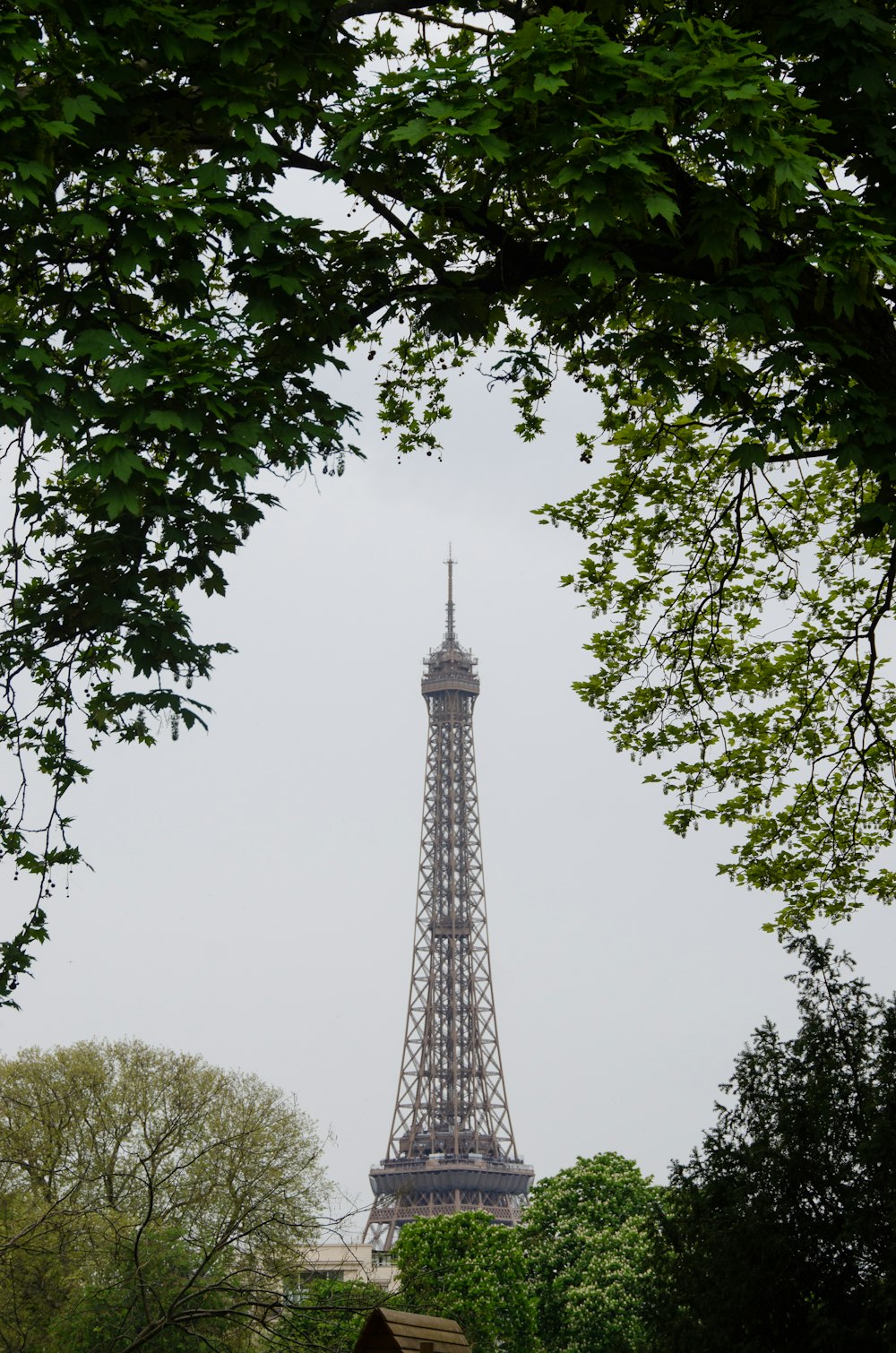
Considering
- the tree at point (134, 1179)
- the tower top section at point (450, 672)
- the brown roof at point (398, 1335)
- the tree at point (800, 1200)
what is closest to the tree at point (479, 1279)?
the tree at point (134, 1179)

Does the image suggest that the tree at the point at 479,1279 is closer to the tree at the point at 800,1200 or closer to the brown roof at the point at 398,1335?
the tree at the point at 800,1200

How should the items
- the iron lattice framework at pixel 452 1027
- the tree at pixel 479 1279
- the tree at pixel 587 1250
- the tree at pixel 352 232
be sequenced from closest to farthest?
the tree at pixel 352 232 < the tree at pixel 479 1279 < the tree at pixel 587 1250 < the iron lattice framework at pixel 452 1027

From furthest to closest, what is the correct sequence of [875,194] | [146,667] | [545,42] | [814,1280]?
[814,1280], [146,667], [875,194], [545,42]

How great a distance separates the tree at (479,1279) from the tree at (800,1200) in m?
22.8

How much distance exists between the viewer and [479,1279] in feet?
124

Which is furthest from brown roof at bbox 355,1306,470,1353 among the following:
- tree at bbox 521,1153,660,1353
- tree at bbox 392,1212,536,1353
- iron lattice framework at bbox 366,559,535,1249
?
iron lattice framework at bbox 366,559,535,1249

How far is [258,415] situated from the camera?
8352 mm

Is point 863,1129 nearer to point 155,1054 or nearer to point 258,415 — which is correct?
point 258,415

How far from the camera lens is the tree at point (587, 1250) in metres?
37.9

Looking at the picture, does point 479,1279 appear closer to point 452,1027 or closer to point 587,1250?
point 587,1250

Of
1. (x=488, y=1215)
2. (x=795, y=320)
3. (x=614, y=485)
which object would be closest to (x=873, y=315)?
(x=795, y=320)

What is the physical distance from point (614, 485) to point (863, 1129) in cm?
656

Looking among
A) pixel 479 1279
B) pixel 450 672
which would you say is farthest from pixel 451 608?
pixel 479 1279

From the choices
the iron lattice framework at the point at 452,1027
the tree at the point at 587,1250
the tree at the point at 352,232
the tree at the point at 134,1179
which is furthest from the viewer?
the iron lattice framework at the point at 452,1027
